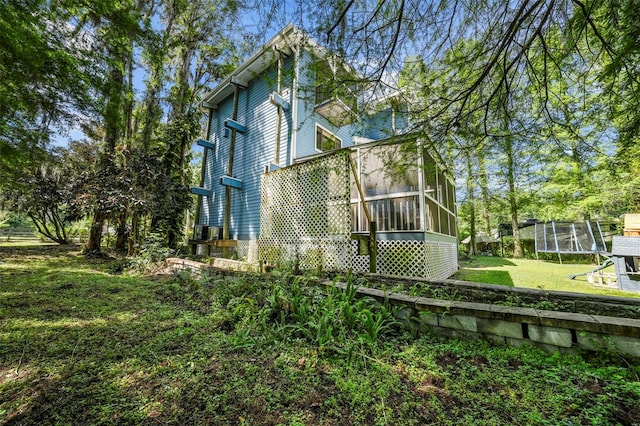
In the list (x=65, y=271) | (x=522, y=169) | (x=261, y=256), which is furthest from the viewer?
(x=261, y=256)

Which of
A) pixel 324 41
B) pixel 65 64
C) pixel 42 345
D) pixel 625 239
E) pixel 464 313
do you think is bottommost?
pixel 42 345

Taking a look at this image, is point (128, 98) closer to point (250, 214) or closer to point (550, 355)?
point (250, 214)

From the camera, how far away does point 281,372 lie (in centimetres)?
194

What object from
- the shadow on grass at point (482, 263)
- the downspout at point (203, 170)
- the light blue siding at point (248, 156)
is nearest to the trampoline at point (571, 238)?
the shadow on grass at point (482, 263)

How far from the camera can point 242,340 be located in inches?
95.0

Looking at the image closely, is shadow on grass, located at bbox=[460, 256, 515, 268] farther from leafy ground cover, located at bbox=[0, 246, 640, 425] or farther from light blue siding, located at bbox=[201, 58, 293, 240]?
leafy ground cover, located at bbox=[0, 246, 640, 425]

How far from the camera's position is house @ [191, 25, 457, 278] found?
3.07 metres

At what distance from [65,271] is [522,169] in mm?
9287

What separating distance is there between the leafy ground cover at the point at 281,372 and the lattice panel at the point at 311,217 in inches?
80.0

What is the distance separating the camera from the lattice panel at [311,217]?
200 inches

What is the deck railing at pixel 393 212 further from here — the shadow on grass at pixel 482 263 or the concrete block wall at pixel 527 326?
the shadow on grass at pixel 482 263

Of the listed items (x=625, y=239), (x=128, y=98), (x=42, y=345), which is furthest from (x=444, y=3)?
(x=128, y=98)

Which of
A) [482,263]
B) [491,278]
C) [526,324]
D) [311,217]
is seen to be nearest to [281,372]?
[526,324]

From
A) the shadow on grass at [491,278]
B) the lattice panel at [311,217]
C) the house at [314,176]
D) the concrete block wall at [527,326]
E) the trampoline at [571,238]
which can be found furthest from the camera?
the trampoline at [571,238]
